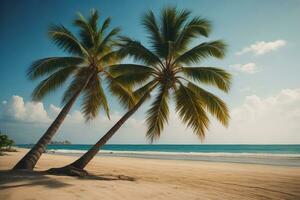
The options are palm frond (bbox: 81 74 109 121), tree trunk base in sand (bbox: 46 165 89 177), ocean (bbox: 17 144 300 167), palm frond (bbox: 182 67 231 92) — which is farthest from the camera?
ocean (bbox: 17 144 300 167)

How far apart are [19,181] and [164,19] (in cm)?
832

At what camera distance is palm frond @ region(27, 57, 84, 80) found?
32.4 feet

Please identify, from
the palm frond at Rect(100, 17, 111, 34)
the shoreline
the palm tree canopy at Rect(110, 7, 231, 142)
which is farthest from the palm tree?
the shoreline

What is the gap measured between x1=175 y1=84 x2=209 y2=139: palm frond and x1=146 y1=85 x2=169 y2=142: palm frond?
753mm

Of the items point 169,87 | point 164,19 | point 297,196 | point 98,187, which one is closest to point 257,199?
point 297,196

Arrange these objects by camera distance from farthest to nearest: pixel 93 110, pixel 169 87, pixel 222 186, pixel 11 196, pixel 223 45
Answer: pixel 93 110 → pixel 169 87 → pixel 223 45 → pixel 222 186 → pixel 11 196

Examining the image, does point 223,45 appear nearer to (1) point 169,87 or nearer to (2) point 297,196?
(1) point 169,87

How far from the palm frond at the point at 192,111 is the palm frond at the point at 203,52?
1184 millimetres

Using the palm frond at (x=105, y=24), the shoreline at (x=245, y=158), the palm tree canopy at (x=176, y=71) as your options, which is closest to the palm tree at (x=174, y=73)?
the palm tree canopy at (x=176, y=71)

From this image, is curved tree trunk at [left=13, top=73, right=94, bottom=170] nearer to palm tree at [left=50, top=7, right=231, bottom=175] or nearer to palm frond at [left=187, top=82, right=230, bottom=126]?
palm tree at [left=50, top=7, right=231, bottom=175]

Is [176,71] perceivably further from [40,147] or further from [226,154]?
[226,154]

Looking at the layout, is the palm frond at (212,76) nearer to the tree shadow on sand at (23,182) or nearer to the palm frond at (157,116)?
the palm frond at (157,116)

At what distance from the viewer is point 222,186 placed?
24.5ft

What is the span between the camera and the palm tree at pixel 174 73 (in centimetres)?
938
